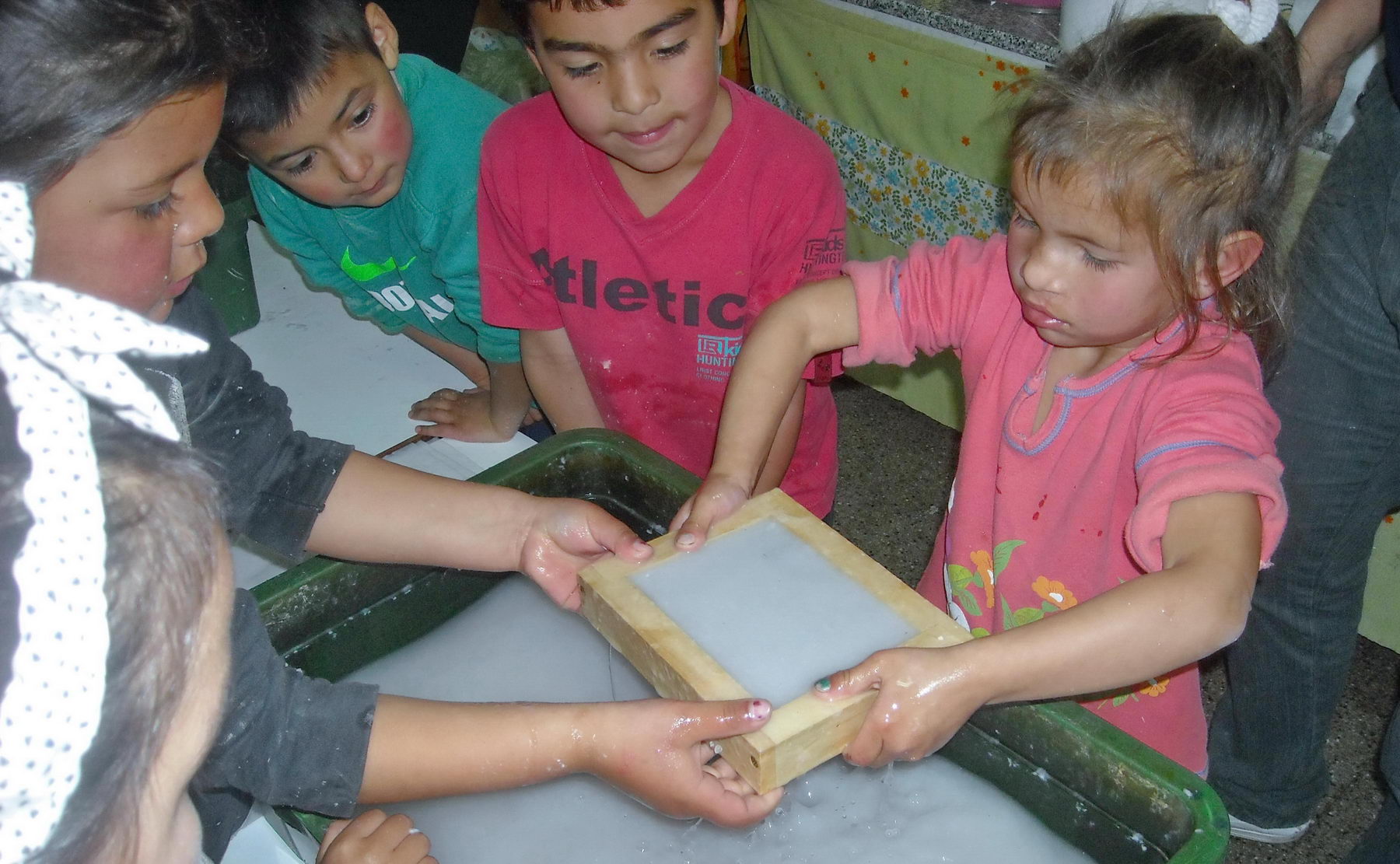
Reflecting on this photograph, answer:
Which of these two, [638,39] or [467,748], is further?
[638,39]

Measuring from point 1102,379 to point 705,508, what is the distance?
1.35ft

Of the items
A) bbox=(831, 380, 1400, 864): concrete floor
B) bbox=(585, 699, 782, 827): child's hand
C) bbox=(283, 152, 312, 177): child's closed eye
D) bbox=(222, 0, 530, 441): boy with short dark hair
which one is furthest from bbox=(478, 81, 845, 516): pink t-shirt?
bbox=(831, 380, 1400, 864): concrete floor

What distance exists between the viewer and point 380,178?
144cm

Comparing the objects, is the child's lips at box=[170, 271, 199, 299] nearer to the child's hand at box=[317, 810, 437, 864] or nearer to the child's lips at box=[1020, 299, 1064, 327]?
the child's hand at box=[317, 810, 437, 864]

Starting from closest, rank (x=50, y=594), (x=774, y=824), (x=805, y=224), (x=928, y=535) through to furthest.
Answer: (x=50, y=594) < (x=774, y=824) < (x=805, y=224) < (x=928, y=535)

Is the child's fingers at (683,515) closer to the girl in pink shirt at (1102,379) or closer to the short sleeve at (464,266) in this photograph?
the girl in pink shirt at (1102,379)

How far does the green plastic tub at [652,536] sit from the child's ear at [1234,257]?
40 centimetres

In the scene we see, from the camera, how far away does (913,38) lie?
6.80 feet

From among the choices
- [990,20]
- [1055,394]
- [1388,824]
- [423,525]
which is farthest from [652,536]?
[990,20]

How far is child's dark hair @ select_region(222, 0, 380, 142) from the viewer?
1247 millimetres

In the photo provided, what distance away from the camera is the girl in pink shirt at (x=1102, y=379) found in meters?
0.83

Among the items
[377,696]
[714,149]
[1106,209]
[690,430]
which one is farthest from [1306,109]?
[377,696]

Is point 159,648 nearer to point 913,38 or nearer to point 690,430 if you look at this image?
point 690,430

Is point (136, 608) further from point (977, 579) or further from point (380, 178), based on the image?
point (380, 178)
